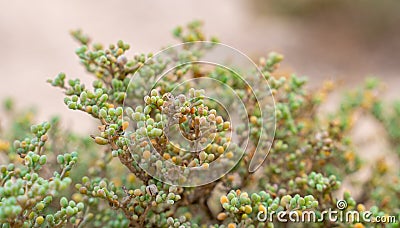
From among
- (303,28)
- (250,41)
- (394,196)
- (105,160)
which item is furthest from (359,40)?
(105,160)

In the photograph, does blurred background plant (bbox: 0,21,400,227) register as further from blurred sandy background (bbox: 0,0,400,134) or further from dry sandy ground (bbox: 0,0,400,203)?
blurred sandy background (bbox: 0,0,400,134)

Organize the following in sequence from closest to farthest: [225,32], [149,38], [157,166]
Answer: [157,166], [149,38], [225,32]

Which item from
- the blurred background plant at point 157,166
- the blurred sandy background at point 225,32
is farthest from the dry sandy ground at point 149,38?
the blurred background plant at point 157,166

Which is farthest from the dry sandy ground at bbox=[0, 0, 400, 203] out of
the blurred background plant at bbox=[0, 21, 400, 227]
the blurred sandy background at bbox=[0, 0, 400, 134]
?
the blurred background plant at bbox=[0, 21, 400, 227]

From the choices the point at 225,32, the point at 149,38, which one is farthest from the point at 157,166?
the point at 225,32

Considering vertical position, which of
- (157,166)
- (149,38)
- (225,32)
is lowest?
(157,166)

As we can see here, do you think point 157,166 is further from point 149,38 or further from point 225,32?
point 225,32

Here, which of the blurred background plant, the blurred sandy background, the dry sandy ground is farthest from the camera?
the blurred sandy background
